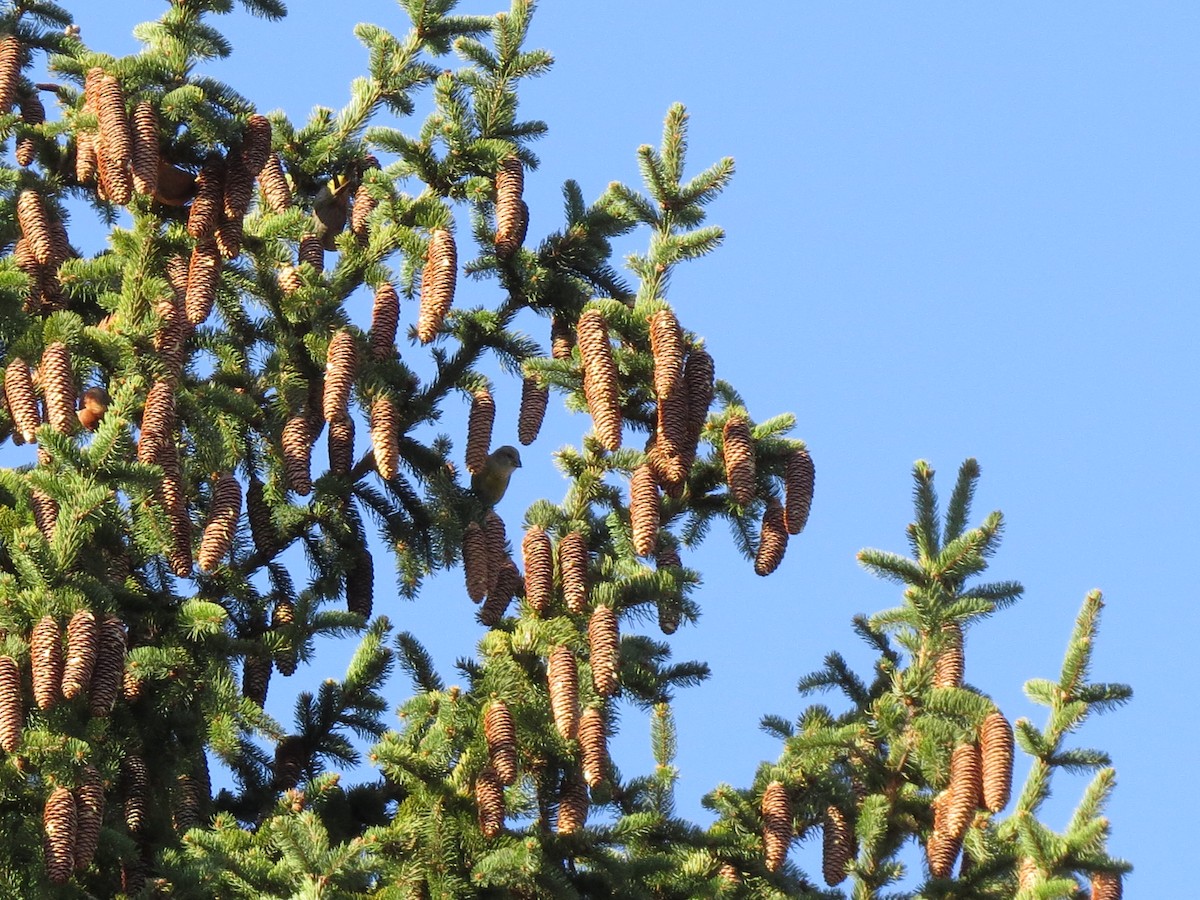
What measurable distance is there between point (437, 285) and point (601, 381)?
84 centimetres

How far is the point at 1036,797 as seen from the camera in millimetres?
8031

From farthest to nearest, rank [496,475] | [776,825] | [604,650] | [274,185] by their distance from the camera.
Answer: [496,475] → [274,185] → [776,825] → [604,650]

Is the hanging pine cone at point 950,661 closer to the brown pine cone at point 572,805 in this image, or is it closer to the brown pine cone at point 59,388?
the brown pine cone at point 572,805

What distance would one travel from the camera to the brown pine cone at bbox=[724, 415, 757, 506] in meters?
7.96

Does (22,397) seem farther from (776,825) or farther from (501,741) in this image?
(776,825)

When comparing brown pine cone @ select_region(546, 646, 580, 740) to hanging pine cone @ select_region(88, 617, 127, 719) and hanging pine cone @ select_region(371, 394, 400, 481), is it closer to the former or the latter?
hanging pine cone @ select_region(371, 394, 400, 481)

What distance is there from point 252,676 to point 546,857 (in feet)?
5.96

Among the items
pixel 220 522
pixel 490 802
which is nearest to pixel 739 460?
pixel 490 802

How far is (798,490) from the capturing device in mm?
8203

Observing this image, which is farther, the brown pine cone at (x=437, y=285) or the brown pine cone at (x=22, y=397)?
the brown pine cone at (x=437, y=285)

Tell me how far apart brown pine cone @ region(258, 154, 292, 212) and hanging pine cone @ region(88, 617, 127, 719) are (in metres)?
2.46

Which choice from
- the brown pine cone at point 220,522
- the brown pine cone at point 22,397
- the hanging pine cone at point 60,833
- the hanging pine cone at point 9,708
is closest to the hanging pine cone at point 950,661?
the brown pine cone at point 220,522

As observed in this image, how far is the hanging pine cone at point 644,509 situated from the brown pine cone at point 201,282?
77.5 inches

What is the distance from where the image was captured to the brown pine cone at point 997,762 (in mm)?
7316
